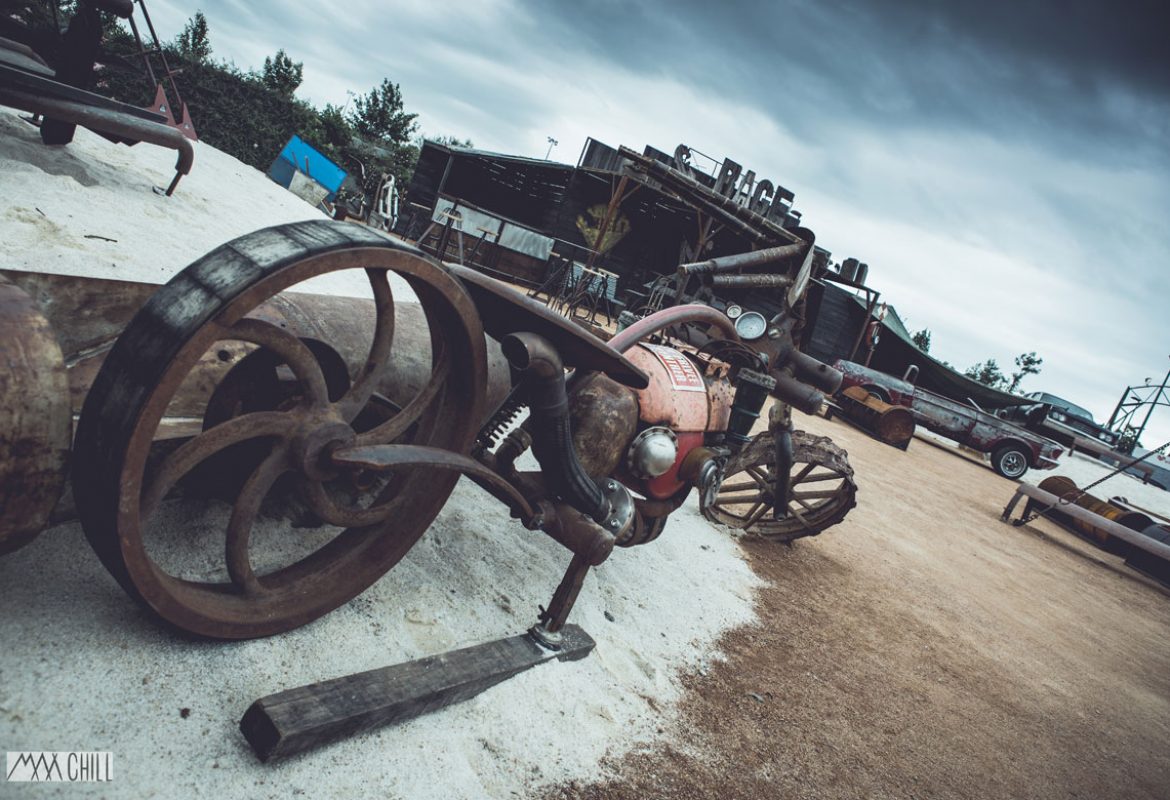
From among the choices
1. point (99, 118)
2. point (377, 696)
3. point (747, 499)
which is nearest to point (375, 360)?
point (377, 696)

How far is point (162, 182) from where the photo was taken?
6.00m

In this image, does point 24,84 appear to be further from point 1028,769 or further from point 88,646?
point 1028,769

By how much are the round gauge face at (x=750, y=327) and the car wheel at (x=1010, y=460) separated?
14.3 m

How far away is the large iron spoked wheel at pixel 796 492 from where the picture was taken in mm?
3855

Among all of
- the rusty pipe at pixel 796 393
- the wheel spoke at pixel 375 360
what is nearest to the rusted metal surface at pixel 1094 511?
the rusty pipe at pixel 796 393

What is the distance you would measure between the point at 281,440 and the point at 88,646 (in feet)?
2.05

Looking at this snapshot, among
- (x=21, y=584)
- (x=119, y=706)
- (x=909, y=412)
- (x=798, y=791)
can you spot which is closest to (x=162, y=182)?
(x=21, y=584)

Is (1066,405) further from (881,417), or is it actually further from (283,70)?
(283,70)

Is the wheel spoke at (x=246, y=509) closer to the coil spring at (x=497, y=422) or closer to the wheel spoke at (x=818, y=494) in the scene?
the coil spring at (x=497, y=422)

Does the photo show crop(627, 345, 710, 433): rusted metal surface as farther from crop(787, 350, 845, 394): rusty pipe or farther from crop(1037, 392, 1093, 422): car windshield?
crop(1037, 392, 1093, 422): car windshield

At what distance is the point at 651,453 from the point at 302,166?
15645mm

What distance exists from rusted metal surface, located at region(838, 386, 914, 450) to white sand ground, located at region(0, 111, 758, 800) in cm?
1095

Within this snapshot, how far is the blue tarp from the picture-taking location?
14.7 metres

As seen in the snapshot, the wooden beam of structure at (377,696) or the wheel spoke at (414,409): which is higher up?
the wheel spoke at (414,409)
